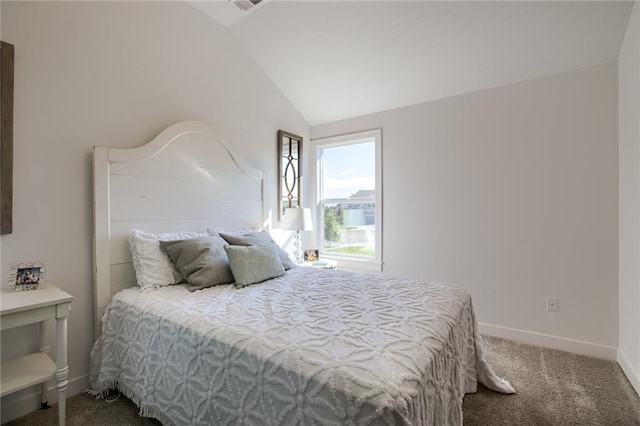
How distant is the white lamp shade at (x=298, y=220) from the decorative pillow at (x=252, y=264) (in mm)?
900

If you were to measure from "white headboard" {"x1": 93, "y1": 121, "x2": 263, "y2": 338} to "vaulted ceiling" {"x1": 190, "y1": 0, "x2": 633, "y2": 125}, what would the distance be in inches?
45.0

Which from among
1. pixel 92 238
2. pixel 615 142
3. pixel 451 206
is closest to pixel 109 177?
pixel 92 238

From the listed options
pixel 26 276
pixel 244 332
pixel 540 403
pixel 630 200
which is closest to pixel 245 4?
pixel 26 276

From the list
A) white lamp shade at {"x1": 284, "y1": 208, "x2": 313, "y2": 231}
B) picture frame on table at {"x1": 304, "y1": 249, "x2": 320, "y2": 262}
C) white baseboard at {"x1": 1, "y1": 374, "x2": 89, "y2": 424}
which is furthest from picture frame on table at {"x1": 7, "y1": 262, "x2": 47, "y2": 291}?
picture frame on table at {"x1": 304, "y1": 249, "x2": 320, "y2": 262}

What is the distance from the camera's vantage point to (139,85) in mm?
2311

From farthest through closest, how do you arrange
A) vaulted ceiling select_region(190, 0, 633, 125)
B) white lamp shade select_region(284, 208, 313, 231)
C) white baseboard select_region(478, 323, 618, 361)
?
1. white lamp shade select_region(284, 208, 313, 231)
2. white baseboard select_region(478, 323, 618, 361)
3. vaulted ceiling select_region(190, 0, 633, 125)

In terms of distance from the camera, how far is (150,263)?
2.04 m

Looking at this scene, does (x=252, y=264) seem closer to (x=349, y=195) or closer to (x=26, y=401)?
(x=26, y=401)

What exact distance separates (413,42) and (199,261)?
2.46 metres

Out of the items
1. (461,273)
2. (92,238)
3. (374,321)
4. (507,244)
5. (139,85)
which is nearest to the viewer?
(374,321)

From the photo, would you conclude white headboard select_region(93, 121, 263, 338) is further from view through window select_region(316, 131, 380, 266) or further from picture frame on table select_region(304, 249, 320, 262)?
view through window select_region(316, 131, 380, 266)

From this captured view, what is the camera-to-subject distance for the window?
353 centimetres

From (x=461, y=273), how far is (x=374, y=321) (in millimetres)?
1949

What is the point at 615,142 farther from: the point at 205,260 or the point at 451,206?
the point at 205,260
